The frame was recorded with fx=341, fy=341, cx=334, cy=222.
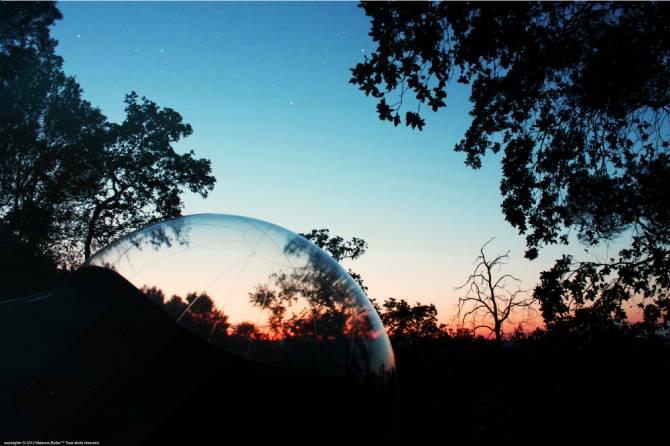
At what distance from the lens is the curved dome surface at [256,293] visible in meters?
2.14

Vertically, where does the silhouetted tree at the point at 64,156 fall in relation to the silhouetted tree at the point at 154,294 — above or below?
above

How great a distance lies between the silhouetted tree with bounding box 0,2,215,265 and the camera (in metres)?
17.6

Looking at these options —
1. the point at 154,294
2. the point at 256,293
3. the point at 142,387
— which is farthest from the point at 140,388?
the point at 256,293

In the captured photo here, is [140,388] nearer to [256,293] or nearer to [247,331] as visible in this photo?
[247,331]

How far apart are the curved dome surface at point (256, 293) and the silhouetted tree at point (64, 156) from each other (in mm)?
20731

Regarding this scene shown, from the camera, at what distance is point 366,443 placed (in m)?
2.23

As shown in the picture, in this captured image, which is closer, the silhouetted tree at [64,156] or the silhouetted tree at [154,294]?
the silhouetted tree at [154,294]

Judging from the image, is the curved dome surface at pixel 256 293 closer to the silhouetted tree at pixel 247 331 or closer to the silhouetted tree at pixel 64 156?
the silhouetted tree at pixel 247 331

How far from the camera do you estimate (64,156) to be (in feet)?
63.6

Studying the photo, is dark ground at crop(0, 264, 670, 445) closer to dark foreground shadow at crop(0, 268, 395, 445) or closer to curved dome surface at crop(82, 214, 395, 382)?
dark foreground shadow at crop(0, 268, 395, 445)

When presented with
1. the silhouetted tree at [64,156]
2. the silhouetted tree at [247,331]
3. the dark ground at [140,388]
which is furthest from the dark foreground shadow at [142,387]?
the silhouetted tree at [64,156]

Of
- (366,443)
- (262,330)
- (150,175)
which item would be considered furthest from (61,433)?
(150,175)

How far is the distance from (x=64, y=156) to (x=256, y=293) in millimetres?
23042

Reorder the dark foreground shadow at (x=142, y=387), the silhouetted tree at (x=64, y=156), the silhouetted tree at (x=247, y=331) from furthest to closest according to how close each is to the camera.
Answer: the silhouetted tree at (x=64, y=156) < the silhouetted tree at (x=247, y=331) < the dark foreground shadow at (x=142, y=387)
